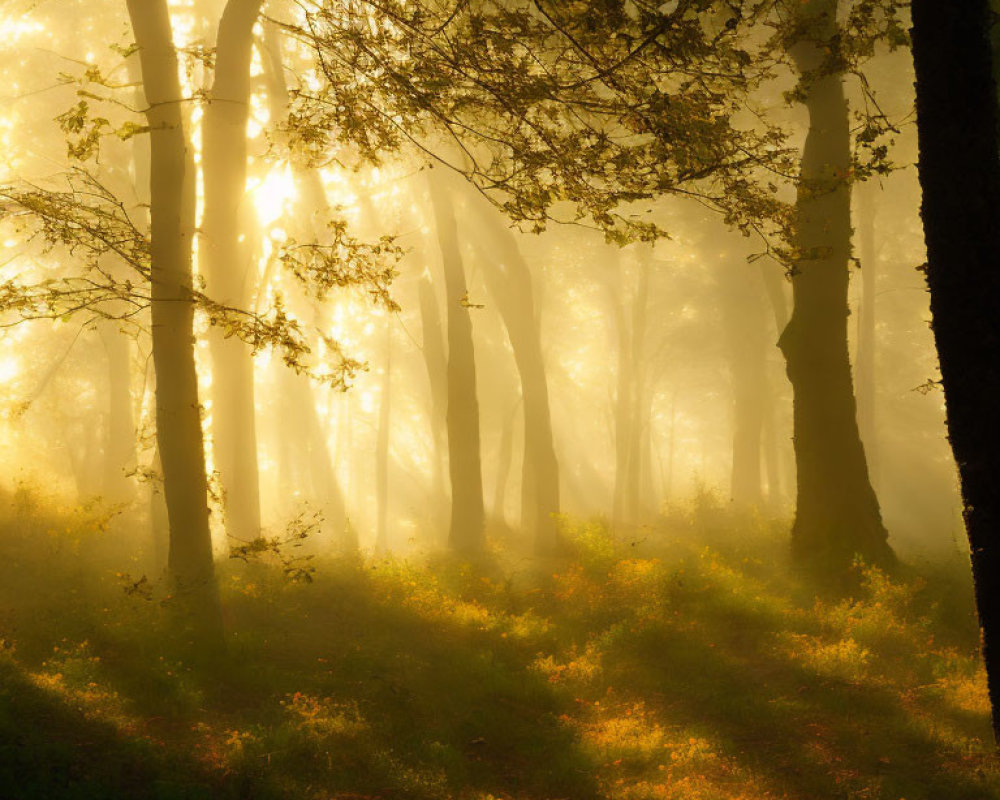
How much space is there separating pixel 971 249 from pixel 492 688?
6.96 metres

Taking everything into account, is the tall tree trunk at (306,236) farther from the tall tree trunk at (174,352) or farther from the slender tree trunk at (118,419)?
the slender tree trunk at (118,419)

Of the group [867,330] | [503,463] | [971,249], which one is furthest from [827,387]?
[503,463]

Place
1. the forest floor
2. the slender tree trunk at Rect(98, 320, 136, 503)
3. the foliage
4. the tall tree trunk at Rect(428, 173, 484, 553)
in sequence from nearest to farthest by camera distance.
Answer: the forest floor → the foliage → the tall tree trunk at Rect(428, 173, 484, 553) → the slender tree trunk at Rect(98, 320, 136, 503)

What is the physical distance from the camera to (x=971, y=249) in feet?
14.2

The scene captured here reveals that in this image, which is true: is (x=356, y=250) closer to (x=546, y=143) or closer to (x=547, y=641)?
(x=546, y=143)

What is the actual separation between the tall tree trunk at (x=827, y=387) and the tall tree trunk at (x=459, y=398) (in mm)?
8880

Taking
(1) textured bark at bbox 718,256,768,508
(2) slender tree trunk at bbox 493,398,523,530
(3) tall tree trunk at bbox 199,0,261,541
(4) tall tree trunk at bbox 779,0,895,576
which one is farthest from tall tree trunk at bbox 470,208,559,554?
(1) textured bark at bbox 718,256,768,508

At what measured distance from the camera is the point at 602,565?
15430mm

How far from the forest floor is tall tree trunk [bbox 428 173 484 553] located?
565cm

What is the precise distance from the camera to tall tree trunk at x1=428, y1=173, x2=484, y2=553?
19.5 m

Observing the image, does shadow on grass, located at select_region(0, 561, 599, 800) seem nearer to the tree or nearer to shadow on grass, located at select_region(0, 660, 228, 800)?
shadow on grass, located at select_region(0, 660, 228, 800)

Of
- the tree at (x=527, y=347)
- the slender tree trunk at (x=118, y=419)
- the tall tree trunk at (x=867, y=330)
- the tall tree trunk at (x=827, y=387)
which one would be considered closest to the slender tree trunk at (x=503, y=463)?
the tree at (x=527, y=347)

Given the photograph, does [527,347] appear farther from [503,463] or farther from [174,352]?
[174,352]

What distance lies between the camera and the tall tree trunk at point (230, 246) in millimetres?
12852
